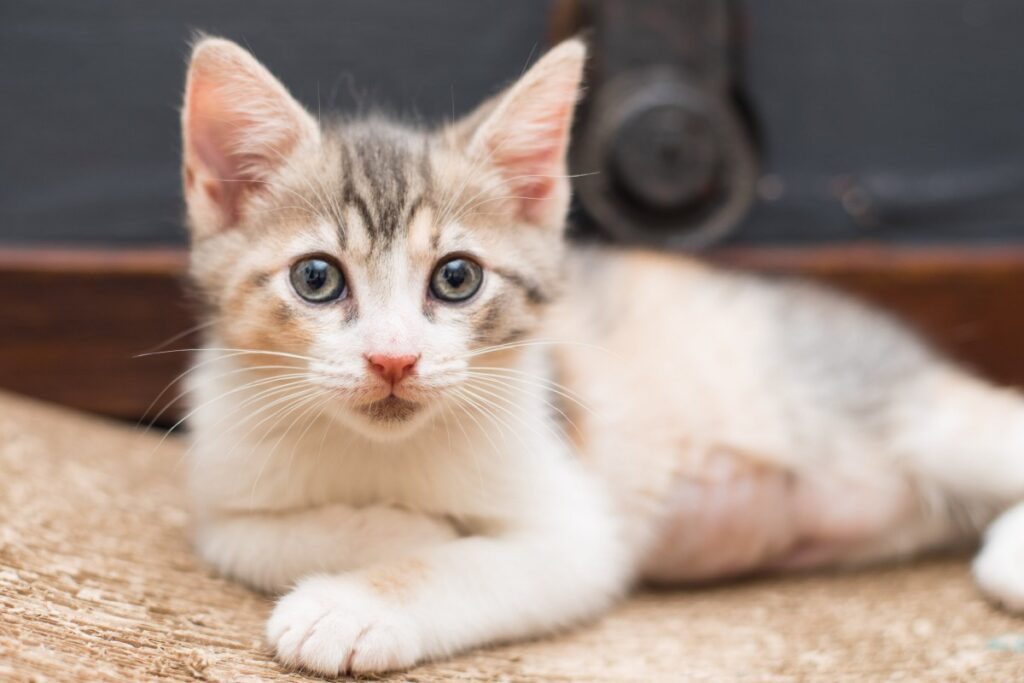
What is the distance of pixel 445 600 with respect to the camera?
51.6 inches

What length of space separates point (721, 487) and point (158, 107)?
1.66 meters

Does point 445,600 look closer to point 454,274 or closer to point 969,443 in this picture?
point 454,274

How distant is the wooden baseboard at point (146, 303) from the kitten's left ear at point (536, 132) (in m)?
0.91

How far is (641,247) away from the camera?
221 cm

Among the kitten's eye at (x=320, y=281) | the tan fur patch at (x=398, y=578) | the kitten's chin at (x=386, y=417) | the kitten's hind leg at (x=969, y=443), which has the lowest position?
the tan fur patch at (x=398, y=578)

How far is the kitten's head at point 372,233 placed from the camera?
4.15ft

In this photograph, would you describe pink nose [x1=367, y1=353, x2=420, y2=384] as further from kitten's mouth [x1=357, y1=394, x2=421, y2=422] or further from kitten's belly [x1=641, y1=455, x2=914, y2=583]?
kitten's belly [x1=641, y1=455, x2=914, y2=583]

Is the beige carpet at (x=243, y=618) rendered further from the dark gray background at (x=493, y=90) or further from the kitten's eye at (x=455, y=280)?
the dark gray background at (x=493, y=90)

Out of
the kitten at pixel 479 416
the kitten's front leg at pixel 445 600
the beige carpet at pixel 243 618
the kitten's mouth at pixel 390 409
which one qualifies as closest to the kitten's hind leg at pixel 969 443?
the kitten at pixel 479 416

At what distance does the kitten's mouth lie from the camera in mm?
1260

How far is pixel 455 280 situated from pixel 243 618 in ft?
1.86

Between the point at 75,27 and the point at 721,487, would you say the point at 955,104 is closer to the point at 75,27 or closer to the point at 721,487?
the point at 721,487

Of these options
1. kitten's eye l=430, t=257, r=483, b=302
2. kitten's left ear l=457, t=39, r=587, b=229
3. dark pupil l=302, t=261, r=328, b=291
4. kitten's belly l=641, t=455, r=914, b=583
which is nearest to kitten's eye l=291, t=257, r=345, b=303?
dark pupil l=302, t=261, r=328, b=291

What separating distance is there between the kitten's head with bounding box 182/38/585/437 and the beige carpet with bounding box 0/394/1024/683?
13.7 inches
